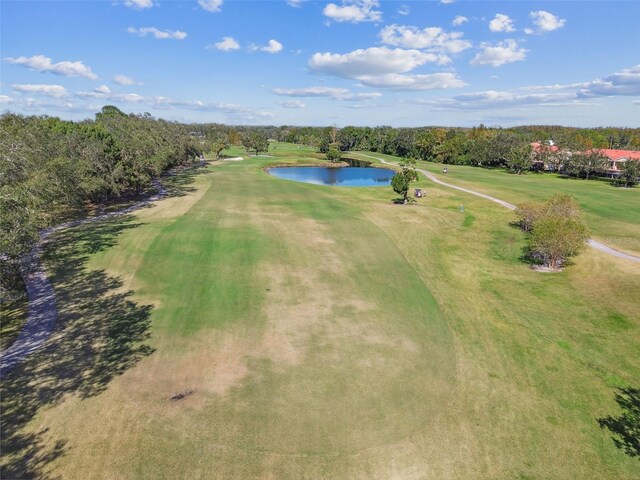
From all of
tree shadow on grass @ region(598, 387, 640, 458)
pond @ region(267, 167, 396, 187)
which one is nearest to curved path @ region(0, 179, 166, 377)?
tree shadow on grass @ region(598, 387, 640, 458)

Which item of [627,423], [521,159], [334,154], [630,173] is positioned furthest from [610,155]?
[627,423]

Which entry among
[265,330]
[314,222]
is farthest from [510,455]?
[314,222]

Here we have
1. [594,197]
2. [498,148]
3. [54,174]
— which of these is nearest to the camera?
[54,174]

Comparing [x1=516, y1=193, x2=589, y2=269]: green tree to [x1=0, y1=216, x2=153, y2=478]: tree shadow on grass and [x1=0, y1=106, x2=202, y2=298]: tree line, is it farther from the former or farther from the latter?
[x1=0, y1=106, x2=202, y2=298]: tree line

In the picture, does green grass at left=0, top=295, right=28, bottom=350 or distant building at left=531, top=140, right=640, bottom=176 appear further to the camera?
distant building at left=531, top=140, right=640, bottom=176

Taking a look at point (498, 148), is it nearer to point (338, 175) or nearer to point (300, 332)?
point (338, 175)

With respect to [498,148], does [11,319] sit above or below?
below

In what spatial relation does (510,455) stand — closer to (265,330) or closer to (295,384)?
(295,384)
